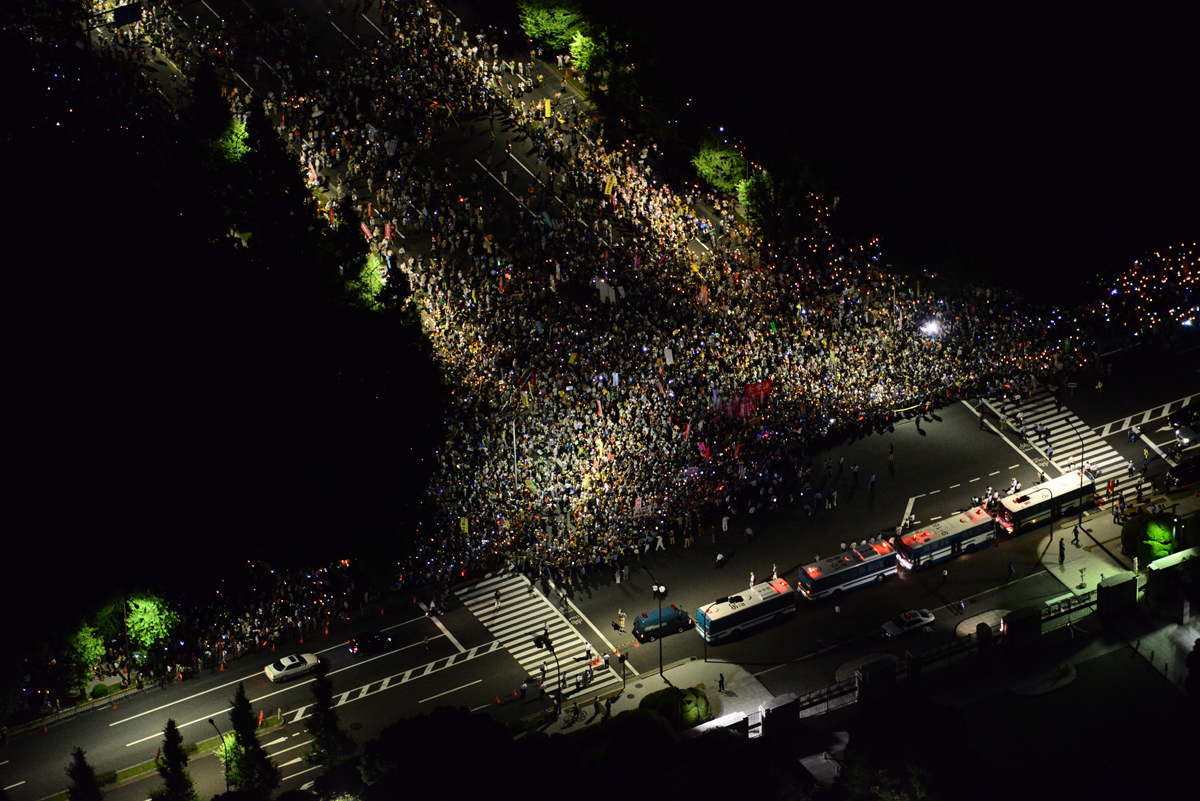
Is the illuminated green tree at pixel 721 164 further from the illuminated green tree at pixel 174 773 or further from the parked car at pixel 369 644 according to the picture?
the illuminated green tree at pixel 174 773

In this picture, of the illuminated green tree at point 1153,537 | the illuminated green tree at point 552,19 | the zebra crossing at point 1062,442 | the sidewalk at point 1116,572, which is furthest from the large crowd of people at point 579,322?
the illuminated green tree at point 1153,537

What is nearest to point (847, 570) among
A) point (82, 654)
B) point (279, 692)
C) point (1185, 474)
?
point (1185, 474)

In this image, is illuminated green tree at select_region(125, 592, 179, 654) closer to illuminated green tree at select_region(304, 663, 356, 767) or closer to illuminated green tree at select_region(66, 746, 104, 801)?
illuminated green tree at select_region(66, 746, 104, 801)

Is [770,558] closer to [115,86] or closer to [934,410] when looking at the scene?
[934,410]

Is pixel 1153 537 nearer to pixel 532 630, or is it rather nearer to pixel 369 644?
pixel 532 630

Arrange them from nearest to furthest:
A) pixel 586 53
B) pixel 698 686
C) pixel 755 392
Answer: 1. pixel 698 686
2. pixel 755 392
3. pixel 586 53

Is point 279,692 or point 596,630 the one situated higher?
point 279,692

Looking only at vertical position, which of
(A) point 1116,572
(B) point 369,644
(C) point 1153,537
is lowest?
(C) point 1153,537
